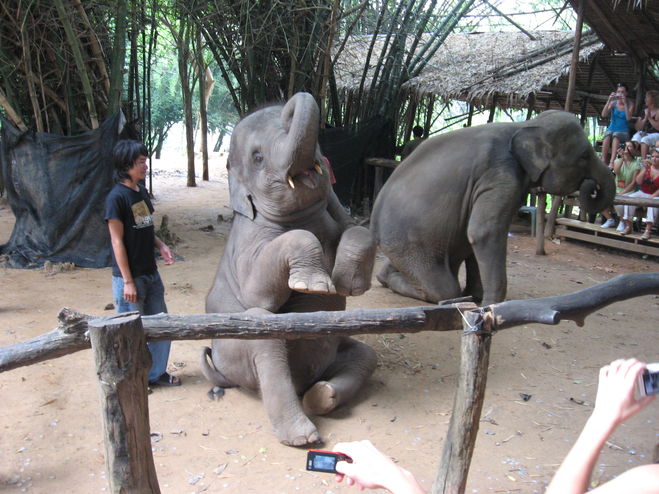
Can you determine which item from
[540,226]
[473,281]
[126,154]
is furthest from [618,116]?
[126,154]

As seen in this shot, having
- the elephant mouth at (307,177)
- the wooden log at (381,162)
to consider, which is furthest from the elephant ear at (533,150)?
the wooden log at (381,162)

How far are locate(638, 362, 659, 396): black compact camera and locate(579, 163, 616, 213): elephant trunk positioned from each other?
4463 millimetres

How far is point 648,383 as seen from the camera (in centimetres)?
124

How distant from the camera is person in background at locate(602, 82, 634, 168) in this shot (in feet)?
27.6

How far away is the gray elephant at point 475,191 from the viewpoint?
4887mm

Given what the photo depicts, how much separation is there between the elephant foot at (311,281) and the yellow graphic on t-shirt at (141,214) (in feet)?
3.76

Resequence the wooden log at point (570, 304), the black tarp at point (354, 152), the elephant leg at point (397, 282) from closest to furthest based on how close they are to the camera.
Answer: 1. the wooden log at point (570, 304)
2. the elephant leg at point (397, 282)
3. the black tarp at point (354, 152)

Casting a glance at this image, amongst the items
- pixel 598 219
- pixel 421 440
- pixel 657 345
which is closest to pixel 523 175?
pixel 657 345

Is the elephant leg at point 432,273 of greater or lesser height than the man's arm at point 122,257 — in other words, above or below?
below

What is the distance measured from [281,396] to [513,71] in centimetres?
821

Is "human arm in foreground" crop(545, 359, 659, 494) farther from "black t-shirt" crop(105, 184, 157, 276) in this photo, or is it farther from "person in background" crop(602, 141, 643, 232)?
"person in background" crop(602, 141, 643, 232)

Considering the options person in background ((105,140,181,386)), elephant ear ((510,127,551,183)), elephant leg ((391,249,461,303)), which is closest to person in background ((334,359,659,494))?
person in background ((105,140,181,386))

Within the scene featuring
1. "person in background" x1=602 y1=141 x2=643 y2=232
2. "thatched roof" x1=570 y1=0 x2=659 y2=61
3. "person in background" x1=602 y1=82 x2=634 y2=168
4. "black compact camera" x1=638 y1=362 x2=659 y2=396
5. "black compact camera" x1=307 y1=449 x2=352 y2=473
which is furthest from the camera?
"person in background" x1=602 y1=82 x2=634 y2=168

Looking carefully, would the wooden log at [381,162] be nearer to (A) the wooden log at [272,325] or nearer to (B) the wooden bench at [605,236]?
(B) the wooden bench at [605,236]
